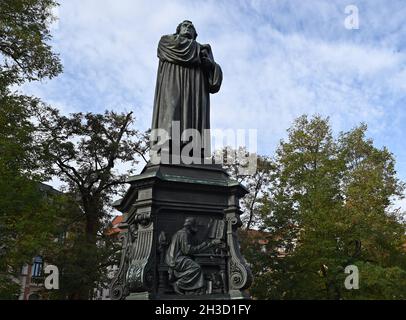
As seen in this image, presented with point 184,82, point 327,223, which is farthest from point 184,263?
point 327,223

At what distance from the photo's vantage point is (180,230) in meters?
6.60

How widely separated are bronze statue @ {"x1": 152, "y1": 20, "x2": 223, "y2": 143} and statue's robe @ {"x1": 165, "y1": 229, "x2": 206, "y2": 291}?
2001 millimetres

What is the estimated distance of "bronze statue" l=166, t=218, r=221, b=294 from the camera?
6.31 m

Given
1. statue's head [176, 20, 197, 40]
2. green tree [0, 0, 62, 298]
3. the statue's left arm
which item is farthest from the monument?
green tree [0, 0, 62, 298]

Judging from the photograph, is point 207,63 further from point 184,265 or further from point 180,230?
point 184,265

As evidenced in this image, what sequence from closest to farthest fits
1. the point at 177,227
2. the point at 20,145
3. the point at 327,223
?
the point at 177,227 < the point at 20,145 < the point at 327,223

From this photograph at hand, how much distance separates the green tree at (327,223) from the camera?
64.9 ft

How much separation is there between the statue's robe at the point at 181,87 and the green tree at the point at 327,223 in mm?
13547

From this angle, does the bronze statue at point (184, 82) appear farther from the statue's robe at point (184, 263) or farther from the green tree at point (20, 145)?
the green tree at point (20, 145)

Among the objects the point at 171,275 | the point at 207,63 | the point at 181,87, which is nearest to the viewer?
the point at 171,275

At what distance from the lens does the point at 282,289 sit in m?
20.0

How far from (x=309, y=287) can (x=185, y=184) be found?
1479 centimetres

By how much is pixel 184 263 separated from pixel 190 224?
0.56 m

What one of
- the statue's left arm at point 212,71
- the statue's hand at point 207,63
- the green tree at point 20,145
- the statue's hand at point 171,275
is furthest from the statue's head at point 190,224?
the green tree at point 20,145
